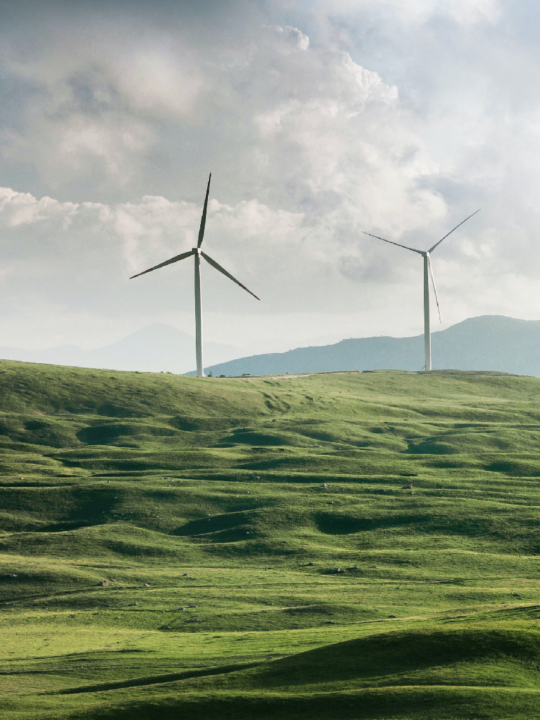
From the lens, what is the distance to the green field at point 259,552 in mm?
31422

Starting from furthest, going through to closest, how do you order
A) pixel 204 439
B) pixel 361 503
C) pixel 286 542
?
pixel 204 439, pixel 361 503, pixel 286 542

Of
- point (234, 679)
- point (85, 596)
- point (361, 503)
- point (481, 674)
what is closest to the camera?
point (481, 674)

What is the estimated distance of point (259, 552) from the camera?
83.6 metres

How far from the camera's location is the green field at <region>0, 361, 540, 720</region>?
103ft

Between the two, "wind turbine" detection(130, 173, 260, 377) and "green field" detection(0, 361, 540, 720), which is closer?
"green field" detection(0, 361, 540, 720)

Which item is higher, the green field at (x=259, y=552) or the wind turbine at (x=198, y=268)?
the wind turbine at (x=198, y=268)

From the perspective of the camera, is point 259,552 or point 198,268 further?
point 198,268

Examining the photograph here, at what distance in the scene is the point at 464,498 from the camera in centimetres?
10150

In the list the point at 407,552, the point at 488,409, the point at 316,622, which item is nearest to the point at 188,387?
the point at 488,409

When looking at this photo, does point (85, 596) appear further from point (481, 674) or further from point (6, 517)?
point (481, 674)

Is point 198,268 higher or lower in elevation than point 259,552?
higher

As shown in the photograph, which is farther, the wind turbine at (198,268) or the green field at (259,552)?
the wind turbine at (198,268)

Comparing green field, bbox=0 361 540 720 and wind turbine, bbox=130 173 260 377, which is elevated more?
wind turbine, bbox=130 173 260 377

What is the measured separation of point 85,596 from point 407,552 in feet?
106
